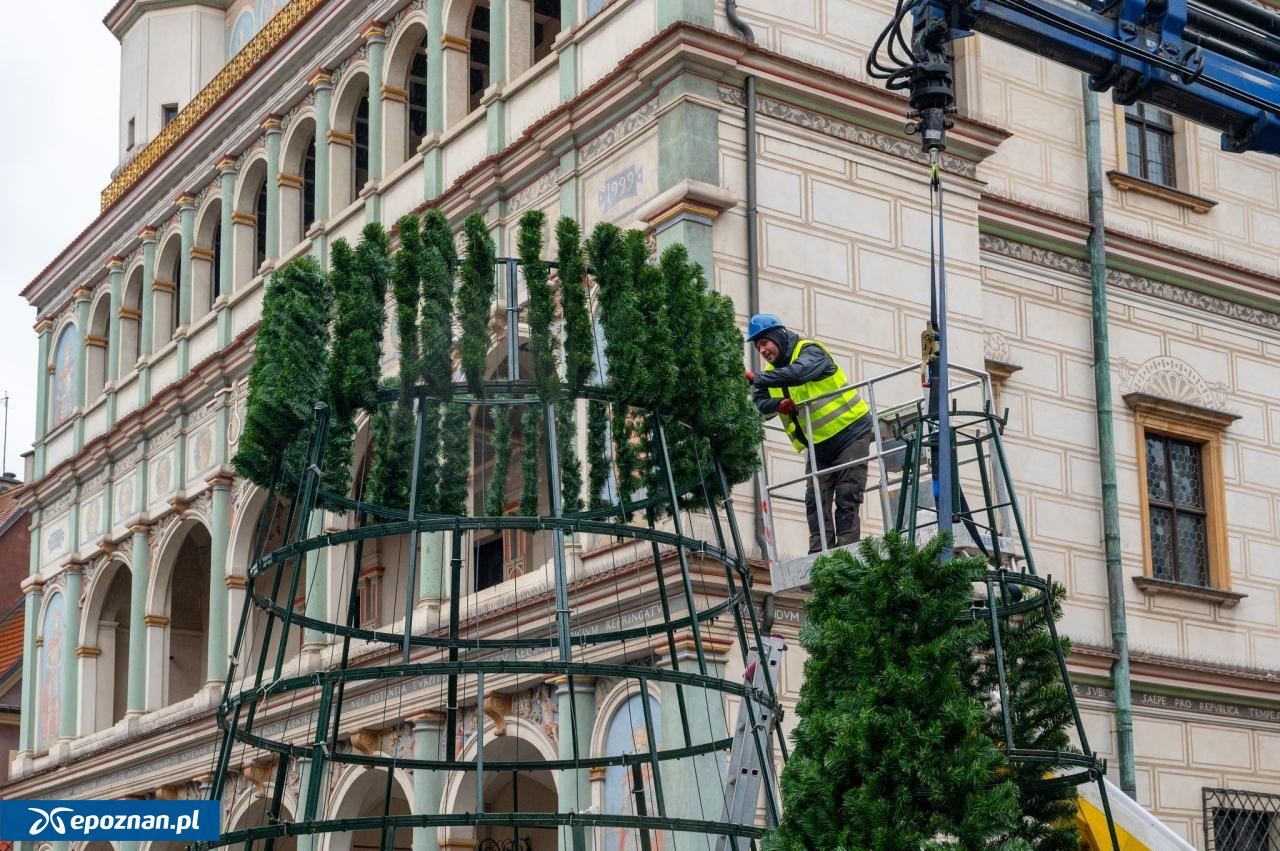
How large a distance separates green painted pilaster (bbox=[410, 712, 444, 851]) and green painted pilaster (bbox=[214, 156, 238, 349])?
8806 millimetres

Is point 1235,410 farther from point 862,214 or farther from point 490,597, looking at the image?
point 490,597

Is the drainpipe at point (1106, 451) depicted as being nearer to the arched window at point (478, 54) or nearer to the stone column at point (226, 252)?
the arched window at point (478, 54)

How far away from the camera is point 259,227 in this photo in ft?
102

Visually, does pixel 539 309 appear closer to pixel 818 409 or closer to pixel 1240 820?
pixel 818 409

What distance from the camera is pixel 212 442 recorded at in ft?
97.2

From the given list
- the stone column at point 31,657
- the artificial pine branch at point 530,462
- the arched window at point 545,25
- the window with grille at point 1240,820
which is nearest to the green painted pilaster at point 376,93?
the arched window at point 545,25

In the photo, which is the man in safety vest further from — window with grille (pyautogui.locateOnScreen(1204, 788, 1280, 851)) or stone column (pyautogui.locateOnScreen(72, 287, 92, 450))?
stone column (pyautogui.locateOnScreen(72, 287, 92, 450))

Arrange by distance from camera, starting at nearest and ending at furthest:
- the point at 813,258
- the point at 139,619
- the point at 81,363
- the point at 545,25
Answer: the point at 813,258 → the point at 545,25 → the point at 139,619 → the point at 81,363

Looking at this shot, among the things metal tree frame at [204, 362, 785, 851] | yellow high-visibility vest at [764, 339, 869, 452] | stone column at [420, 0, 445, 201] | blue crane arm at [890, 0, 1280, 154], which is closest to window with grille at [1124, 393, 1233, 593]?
blue crane arm at [890, 0, 1280, 154]

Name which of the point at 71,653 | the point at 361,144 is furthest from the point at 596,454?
the point at 71,653

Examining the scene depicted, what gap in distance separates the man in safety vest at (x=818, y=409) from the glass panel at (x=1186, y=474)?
8.97 m

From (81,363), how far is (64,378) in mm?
1047

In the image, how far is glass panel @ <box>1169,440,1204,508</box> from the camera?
23594 millimetres

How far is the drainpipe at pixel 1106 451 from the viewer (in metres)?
21.6
